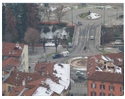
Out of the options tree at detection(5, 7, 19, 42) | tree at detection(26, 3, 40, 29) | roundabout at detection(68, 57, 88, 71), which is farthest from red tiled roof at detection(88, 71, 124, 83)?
tree at detection(26, 3, 40, 29)

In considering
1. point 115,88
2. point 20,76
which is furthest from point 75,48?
point 115,88

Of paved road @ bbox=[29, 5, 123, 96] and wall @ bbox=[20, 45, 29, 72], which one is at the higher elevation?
wall @ bbox=[20, 45, 29, 72]

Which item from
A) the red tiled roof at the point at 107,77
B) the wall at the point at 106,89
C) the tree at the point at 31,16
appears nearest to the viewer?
the wall at the point at 106,89

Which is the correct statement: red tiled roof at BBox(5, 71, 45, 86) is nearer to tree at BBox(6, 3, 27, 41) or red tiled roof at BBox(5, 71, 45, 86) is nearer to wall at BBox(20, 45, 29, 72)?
wall at BBox(20, 45, 29, 72)

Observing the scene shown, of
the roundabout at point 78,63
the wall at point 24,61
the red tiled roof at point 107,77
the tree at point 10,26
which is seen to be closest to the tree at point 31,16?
the tree at point 10,26

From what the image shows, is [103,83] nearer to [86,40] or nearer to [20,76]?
[20,76]

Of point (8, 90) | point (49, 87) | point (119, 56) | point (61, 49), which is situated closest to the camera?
point (49, 87)

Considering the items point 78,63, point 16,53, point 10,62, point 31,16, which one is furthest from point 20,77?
point 31,16

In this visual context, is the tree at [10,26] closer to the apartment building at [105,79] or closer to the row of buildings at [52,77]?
the row of buildings at [52,77]
